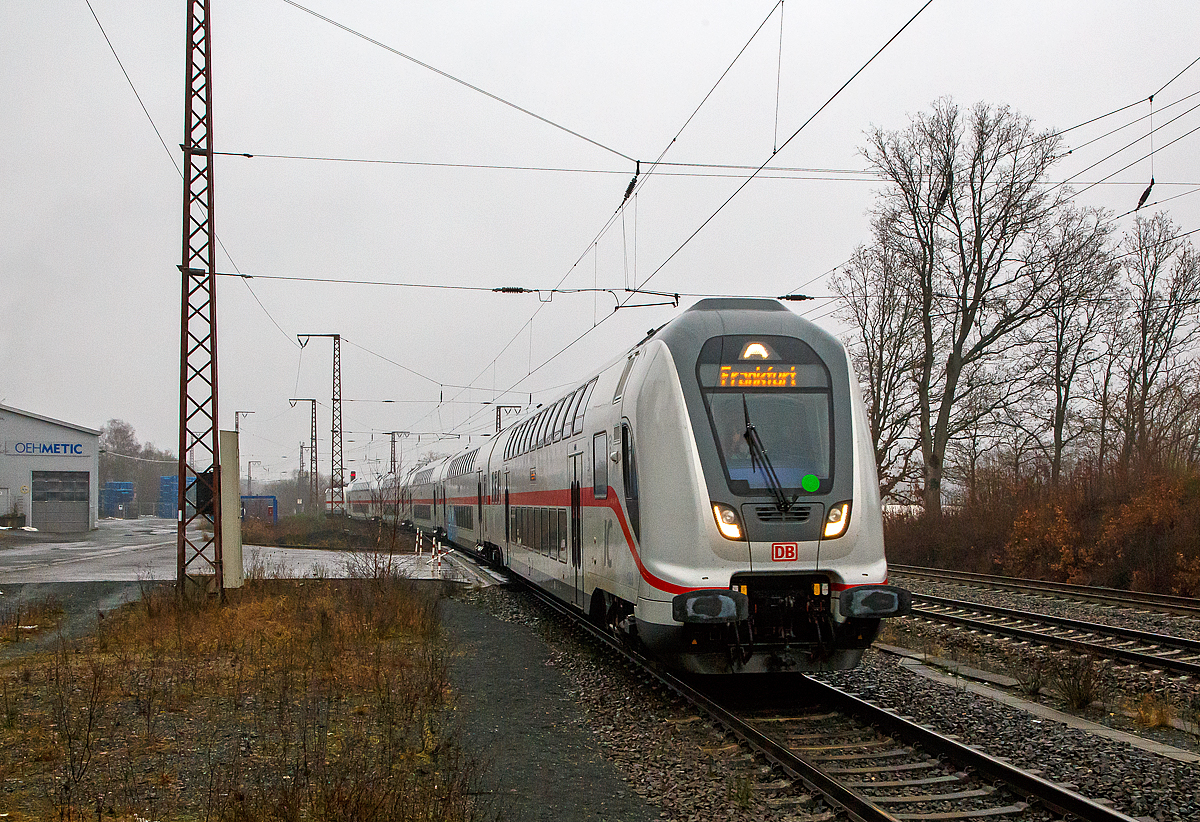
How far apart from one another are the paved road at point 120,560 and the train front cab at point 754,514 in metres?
9.38

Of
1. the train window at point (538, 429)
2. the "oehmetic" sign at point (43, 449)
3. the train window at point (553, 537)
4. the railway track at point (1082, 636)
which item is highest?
the "oehmetic" sign at point (43, 449)

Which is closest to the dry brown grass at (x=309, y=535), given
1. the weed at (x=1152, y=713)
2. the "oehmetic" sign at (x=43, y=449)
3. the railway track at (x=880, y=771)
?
the "oehmetic" sign at (x=43, y=449)

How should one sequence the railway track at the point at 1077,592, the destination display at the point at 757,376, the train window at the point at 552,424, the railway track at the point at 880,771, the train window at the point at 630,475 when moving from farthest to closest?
the railway track at the point at 1077,592 < the train window at the point at 552,424 < the train window at the point at 630,475 < the destination display at the point at 757,376 < the railway track at the point at 880,771

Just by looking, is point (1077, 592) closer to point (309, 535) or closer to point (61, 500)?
point (309, 535)

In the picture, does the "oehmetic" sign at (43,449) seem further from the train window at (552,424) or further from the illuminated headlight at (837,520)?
the illuminated headlight at (837,520)

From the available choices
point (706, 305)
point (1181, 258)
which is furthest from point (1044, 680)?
point (1181, 258)

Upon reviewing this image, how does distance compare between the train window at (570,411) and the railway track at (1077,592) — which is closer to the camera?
the train window at (570,411)

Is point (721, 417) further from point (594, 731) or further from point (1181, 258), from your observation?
point (1181, 258)

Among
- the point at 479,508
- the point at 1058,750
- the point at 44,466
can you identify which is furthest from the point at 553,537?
the point at 44,466

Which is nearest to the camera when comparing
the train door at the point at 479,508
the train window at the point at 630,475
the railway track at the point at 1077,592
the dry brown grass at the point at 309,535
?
the train window at the point at 630,475

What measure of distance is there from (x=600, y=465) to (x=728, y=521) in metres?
2.62

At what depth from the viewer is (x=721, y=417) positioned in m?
8.80

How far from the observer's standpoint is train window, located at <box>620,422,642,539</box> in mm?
9148

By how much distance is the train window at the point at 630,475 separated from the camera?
9148mm
